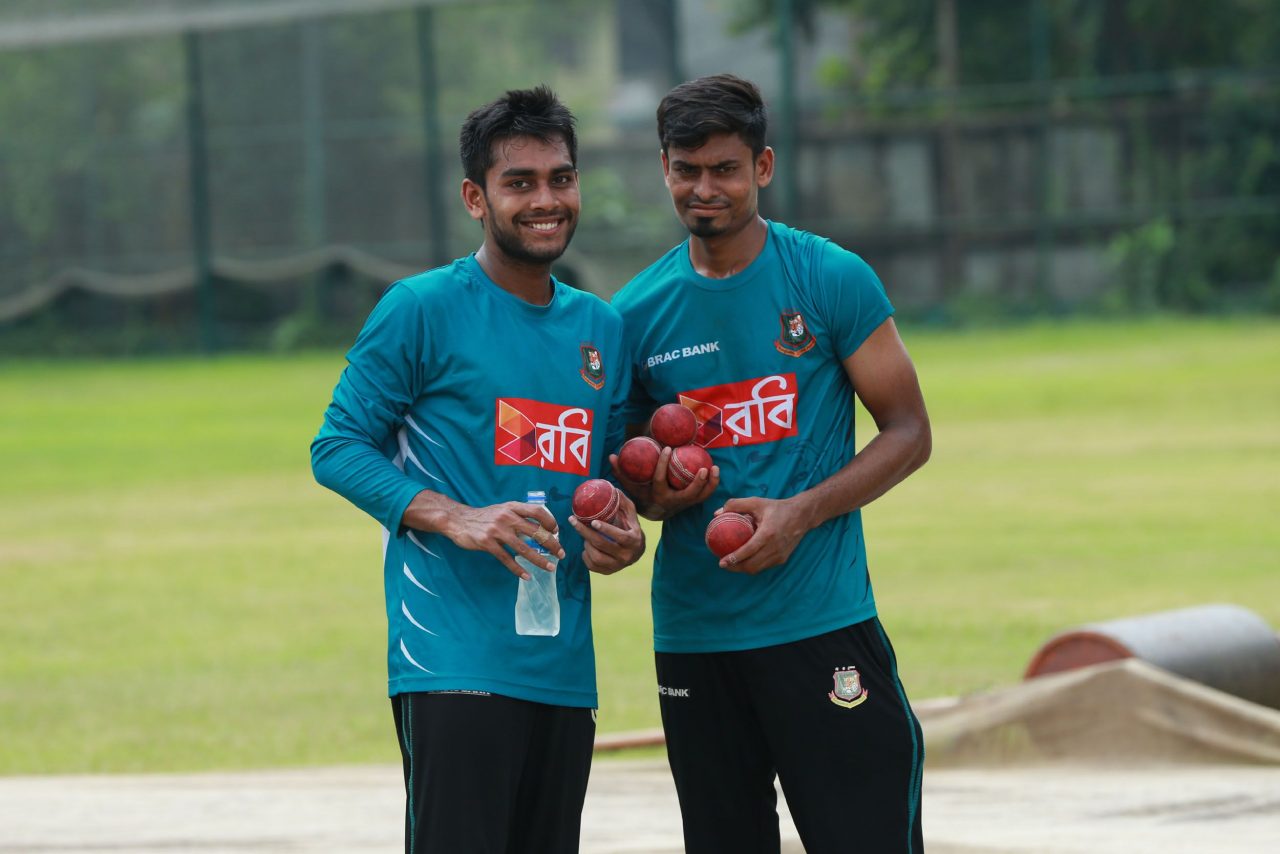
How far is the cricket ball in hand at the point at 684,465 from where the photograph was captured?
4.43 m

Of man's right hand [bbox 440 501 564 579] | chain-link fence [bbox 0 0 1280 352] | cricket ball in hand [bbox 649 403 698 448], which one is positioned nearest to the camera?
man's right hand [bbox 440 501 564 579]

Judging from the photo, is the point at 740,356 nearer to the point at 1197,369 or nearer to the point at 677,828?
the point at 677,828

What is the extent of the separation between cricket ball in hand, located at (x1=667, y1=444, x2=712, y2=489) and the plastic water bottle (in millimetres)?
312

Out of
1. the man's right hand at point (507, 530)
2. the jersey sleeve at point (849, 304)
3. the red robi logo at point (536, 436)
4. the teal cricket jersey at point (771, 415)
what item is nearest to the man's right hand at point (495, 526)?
the man's right hand at point (507, 530)

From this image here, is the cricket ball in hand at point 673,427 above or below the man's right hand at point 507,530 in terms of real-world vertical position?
above

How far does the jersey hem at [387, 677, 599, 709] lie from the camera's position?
4.24 meters

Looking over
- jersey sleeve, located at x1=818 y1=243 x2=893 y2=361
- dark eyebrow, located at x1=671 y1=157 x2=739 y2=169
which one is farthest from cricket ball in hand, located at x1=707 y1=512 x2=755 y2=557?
dark eyebrow, located at x1=671 y1=157 x2=739 y2=169

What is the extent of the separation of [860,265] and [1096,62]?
29.5 meters

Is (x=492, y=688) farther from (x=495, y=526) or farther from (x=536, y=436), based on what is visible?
(x=536, y=436)

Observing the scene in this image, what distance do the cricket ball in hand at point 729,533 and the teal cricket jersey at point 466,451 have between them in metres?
0.32

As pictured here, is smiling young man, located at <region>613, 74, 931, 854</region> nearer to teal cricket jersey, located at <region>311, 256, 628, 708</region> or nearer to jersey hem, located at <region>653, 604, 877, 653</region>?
jersey hem, located at <region>653, 604, 877, 653</region>

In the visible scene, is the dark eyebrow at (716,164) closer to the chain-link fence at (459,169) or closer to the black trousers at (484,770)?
the black trousers at (484,770)

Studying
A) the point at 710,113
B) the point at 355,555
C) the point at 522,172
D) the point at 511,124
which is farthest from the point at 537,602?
the point at 355,555

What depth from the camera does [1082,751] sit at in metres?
7.48
